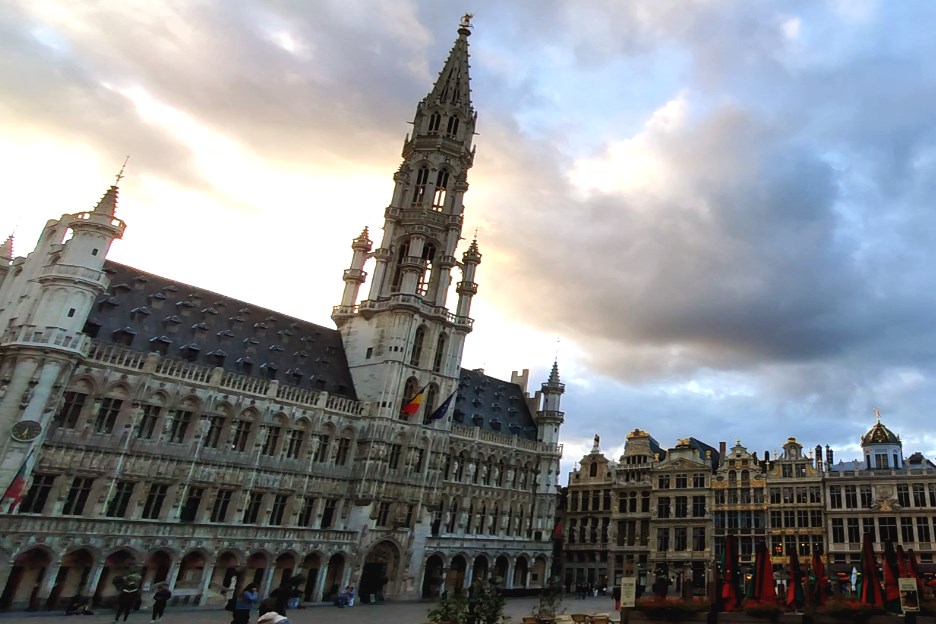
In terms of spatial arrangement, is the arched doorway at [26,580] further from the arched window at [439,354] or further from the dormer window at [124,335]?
the arched window at [439,354]

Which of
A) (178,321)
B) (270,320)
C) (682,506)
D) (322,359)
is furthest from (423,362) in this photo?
(682,506)

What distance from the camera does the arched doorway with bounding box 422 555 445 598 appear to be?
54.1 m

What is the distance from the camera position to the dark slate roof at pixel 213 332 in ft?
140

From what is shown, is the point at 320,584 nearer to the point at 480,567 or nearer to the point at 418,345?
the point at 480,567

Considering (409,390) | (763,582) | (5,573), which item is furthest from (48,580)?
(763,582)

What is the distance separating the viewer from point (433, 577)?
54.6 meters

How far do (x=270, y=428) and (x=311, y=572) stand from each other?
11.2 metres

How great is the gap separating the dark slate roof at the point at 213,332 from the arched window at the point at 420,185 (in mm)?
16630

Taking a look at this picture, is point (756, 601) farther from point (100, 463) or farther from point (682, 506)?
point (682, 506)

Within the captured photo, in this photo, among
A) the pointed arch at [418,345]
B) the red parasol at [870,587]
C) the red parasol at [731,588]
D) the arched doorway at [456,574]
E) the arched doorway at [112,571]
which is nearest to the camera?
the red parasol at [870,587]

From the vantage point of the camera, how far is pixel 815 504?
6147 cm

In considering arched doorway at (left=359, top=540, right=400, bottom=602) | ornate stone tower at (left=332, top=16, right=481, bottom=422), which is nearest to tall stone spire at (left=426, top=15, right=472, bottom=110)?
ornate stone tower at (left=332, top=16, right=481, bottom=422)

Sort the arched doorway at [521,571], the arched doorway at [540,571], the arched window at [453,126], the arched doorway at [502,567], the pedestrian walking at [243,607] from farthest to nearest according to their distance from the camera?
the arched window at [453,126] < the arched doorway at [540,571] < the arched doorway at [521,571] < the arched doorway at [502,567] < the pedestrian walking at [243,607]

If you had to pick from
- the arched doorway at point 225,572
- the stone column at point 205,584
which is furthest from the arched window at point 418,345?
the stone column at point 205,584
